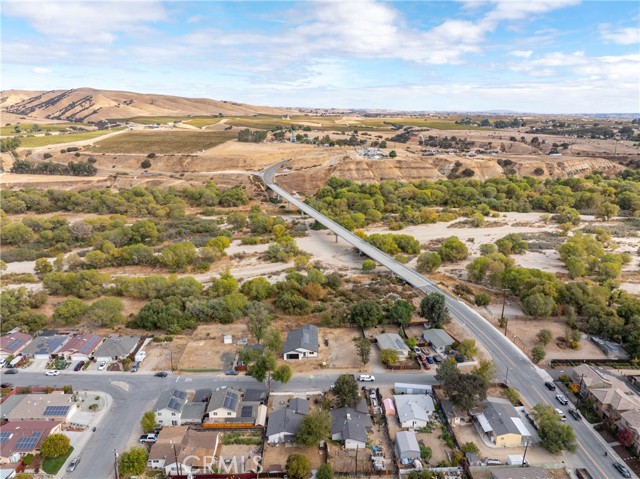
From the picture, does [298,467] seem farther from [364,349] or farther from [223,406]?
[364,349]

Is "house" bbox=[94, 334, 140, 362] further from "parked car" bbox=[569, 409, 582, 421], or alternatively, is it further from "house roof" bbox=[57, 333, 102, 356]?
"parked car" bbox=[569, 409, 582, 421]

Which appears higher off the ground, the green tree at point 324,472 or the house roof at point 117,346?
the green tree at point 324,472

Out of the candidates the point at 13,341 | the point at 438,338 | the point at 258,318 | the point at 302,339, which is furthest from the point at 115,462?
the point at 438,338

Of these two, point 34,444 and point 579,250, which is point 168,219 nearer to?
point 34,444

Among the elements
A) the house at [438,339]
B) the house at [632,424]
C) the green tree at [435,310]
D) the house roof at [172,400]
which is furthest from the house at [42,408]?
the house at [632,424]

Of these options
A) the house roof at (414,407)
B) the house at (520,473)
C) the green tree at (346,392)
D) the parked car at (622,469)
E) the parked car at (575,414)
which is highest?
the green tree at (346,392)

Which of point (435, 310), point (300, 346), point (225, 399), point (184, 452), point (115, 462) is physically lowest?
point (115, 462)

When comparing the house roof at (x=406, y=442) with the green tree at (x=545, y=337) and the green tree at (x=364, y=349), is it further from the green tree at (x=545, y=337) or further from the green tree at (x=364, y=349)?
the green tree at (x=545, y=337)
